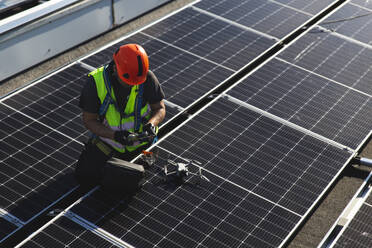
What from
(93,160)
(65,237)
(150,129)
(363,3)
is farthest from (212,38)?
(65,237)

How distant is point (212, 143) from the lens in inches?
380

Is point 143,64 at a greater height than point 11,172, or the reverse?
point 143,64

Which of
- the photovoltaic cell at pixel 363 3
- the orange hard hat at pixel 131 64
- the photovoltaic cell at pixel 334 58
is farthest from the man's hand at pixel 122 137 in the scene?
the photovoltaic cell at pixel 363 3

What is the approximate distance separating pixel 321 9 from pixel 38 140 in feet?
27.6

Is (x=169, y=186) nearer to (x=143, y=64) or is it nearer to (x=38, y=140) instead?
(x=143, y=64)

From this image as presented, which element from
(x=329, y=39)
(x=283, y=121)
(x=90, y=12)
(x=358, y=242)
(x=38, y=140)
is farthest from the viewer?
(x=90, y=12)

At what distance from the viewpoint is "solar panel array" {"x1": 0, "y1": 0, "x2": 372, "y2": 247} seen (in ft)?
26.5

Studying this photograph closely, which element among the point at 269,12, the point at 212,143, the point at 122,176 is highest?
the point at 122,176

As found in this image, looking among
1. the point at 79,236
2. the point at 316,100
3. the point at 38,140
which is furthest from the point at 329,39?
the point at 79,236

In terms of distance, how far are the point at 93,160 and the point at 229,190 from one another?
6.94 feet

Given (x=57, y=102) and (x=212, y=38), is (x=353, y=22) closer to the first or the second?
(x=212, y=38)

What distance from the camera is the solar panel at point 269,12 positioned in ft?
45.0

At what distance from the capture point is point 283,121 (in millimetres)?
10359

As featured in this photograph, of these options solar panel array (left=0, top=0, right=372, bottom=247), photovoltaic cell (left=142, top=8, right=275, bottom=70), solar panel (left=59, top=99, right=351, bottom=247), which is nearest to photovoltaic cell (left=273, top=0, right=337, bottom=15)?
solar panel array (left=0, top=0, right=372, bottom=247)
